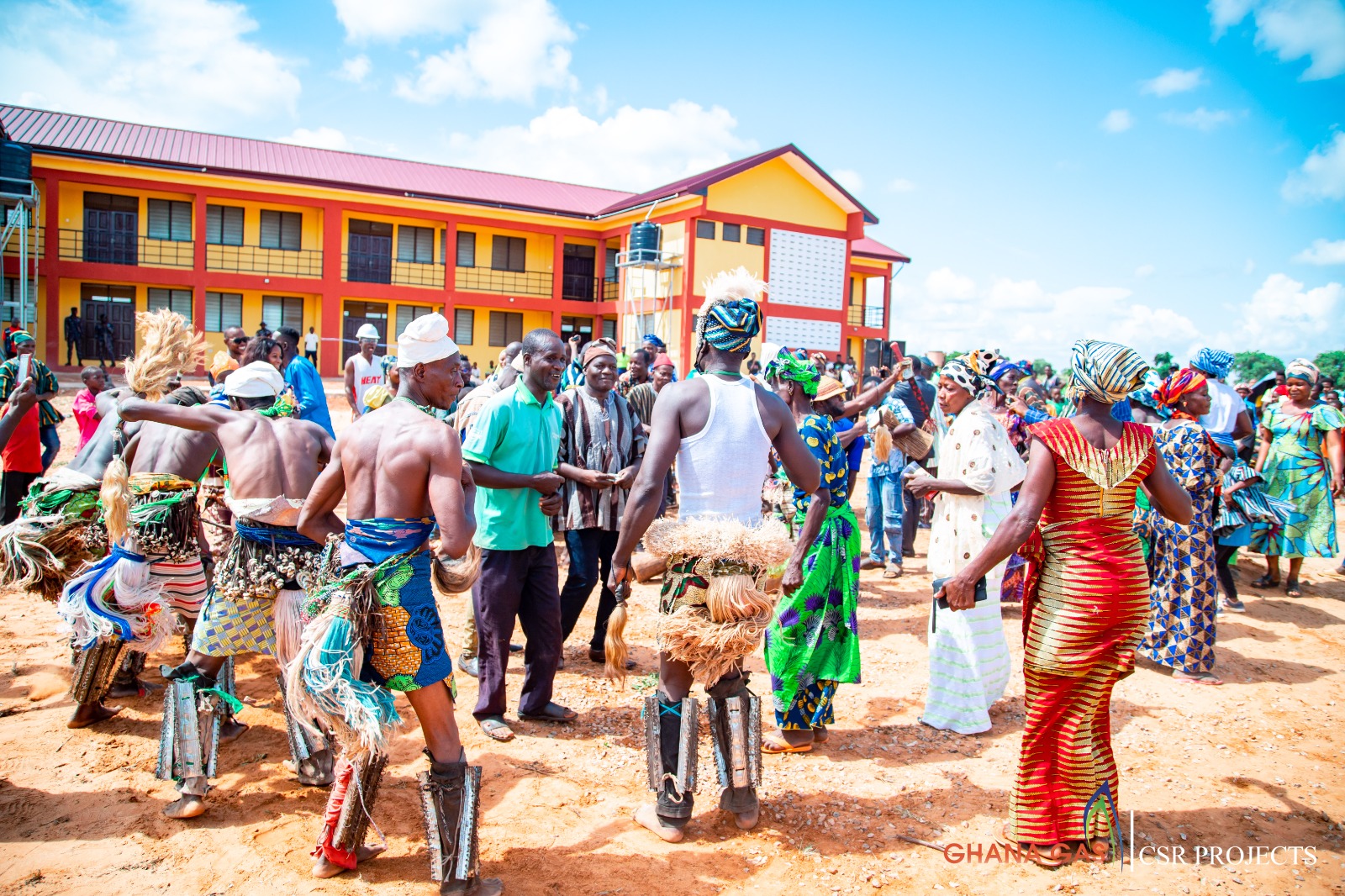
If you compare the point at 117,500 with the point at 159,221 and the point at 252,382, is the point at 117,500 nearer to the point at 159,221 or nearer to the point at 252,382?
the point at 252,382

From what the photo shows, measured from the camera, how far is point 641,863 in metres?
3.46

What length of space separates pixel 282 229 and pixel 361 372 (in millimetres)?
20112

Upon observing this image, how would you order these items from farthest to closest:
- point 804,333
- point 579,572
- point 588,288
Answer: point 588,288 < point 804,333 < point 579,572

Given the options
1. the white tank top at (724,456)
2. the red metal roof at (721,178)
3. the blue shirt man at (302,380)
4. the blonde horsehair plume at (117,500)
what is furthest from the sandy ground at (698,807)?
the red metal roof at (721,178)

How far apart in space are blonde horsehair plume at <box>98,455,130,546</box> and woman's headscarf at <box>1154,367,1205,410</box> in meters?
6.65

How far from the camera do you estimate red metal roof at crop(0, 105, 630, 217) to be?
25016 mm

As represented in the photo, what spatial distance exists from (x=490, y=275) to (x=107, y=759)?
1063 inches

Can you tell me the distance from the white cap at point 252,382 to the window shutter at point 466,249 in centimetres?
2642

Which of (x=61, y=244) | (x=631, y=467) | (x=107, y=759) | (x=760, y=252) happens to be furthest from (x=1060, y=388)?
(x=61, y=244)

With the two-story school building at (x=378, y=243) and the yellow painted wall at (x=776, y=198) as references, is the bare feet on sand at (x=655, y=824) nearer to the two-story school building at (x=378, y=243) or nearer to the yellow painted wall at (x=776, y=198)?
the two-story school building at (x=378, y=243)

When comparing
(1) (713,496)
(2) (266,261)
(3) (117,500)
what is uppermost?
(2) (266,261)

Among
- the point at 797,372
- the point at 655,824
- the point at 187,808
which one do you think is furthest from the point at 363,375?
the point at 655,824

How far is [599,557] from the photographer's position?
5840 millimetres

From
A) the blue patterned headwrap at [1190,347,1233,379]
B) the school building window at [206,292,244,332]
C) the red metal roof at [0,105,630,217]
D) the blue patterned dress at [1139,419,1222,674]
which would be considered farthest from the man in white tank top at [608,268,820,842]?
the school building window at [206,292,244,332]
